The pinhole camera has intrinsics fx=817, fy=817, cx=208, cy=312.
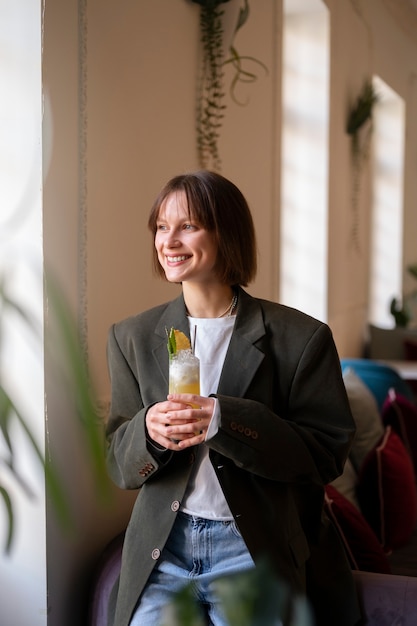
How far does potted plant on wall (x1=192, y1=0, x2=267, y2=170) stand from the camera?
2.94 m

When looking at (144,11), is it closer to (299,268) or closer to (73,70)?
(73,70)

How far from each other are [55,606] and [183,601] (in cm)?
173

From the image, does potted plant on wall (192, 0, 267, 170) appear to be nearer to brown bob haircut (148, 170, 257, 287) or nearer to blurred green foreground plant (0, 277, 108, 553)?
brown bob haircut (148, 170, 257, 287)

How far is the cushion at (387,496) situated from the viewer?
3.11 metres

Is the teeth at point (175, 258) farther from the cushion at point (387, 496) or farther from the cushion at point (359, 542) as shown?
the cushion at point (387, 496)

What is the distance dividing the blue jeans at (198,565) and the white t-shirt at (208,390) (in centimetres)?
2

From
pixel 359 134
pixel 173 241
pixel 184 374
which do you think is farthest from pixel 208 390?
pixel 359 134

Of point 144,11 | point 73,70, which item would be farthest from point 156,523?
point 144,11

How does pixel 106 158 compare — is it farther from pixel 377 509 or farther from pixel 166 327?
pixel 377 509

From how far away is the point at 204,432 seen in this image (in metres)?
1.52

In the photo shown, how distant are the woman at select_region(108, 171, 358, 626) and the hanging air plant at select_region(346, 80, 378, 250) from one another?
4000 mm

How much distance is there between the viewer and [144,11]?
8.14 ft

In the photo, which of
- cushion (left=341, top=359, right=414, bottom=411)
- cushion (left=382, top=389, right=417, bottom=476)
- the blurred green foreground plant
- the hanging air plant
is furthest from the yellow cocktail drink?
the hanging air plant

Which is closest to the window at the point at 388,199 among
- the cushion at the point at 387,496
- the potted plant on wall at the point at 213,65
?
the cushion at the point at 387,496
